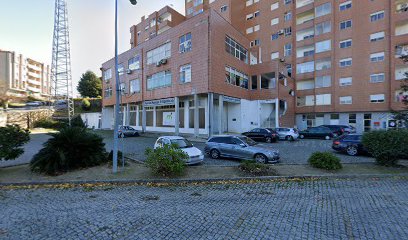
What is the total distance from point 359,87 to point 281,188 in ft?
98.0

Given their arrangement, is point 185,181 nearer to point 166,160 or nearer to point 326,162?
point 166,160

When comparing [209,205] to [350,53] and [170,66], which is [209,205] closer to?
[170,66]

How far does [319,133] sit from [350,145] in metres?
11.2

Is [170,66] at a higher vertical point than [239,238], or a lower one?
higher

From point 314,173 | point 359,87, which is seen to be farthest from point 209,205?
point 359,87

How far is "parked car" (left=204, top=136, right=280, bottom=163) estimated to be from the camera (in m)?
10.5

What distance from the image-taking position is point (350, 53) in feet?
97.6

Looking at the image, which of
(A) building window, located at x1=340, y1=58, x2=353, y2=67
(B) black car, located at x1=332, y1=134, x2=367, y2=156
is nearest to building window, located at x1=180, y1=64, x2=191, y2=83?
(B) black car, located at x1=332, y1=134, x2=367, y2=156

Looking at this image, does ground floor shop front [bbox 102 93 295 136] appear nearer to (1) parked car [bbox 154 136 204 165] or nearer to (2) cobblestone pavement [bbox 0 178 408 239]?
(1) parked car [bbox 154 136 204 165]

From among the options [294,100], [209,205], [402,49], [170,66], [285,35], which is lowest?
[209,205]

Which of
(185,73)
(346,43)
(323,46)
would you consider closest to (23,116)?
(185,73)

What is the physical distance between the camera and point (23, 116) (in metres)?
31.6

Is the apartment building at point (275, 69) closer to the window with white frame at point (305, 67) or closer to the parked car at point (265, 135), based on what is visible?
the window with white frame at point (305, 67)

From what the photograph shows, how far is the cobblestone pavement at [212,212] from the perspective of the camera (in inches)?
159
